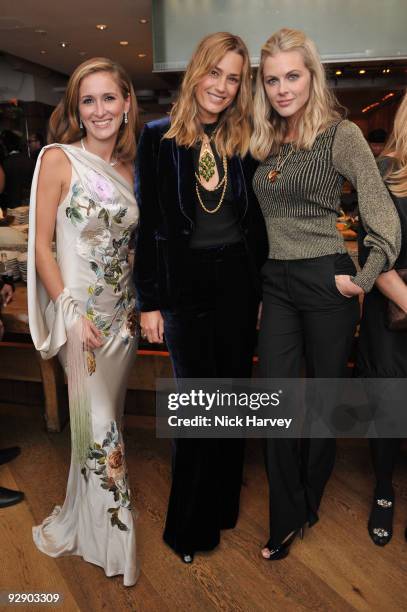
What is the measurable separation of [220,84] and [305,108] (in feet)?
0.95

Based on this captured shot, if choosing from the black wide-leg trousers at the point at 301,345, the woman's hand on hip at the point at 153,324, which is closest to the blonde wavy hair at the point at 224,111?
the black wide-leg trousers at the point at 301,345

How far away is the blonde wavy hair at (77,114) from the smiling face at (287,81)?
18.2 inches

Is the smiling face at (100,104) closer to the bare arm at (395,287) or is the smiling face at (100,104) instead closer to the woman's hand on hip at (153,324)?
the woman's hand on hip at (153,324)

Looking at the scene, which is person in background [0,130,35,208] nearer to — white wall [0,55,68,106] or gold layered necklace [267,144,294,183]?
gold layered necklace [267,144,294,183]

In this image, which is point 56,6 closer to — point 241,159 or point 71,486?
point 241,159

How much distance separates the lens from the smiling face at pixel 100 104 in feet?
5.58

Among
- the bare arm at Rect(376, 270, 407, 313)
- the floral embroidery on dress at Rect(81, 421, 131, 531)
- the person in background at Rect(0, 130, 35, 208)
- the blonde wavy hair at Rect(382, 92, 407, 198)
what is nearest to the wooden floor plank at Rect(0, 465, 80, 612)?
the floral embroidery on dress at Rect(81, 421, 131, 531)

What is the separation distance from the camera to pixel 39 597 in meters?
1.78

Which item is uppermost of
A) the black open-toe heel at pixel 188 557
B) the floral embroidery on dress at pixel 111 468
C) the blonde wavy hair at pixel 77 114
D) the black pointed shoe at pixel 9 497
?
the blonde wavy hair at pixel 77 114

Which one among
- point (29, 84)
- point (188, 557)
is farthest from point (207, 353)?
point (29, 84)

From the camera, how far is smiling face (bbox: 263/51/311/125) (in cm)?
167

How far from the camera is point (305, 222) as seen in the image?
173cm

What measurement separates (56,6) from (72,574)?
538 centimetres

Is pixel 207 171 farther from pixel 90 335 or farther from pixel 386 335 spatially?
pixel 386 335
